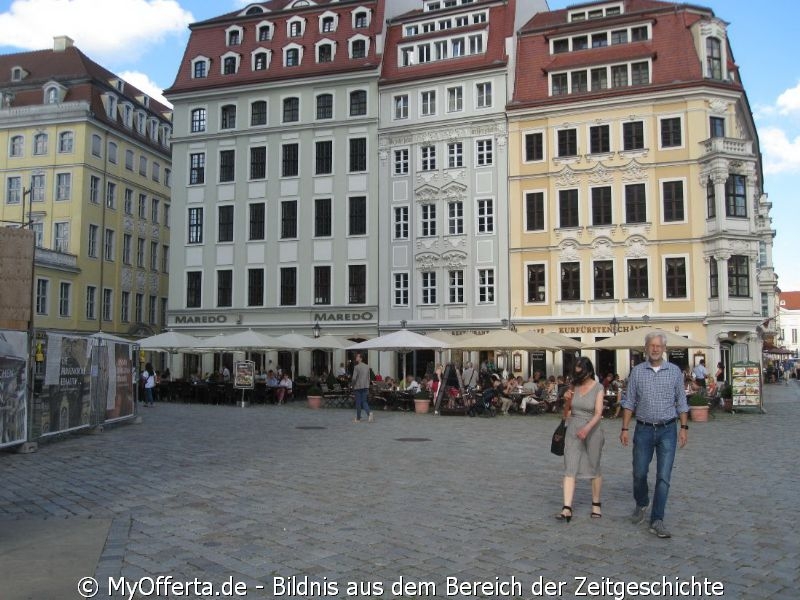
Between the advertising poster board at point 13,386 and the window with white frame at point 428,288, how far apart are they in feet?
86.6

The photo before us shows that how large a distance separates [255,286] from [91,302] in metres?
13.4

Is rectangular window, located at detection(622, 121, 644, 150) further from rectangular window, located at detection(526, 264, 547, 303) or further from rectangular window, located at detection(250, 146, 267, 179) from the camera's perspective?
rectangular window, located at detection(250, 146, 267, 179)

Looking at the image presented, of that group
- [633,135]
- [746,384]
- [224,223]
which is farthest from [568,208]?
[224,223]

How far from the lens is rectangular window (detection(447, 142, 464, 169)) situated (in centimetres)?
3928

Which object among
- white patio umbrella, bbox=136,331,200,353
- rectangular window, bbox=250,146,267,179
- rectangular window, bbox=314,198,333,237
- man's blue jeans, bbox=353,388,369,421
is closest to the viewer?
man's blue jeans, bbox=353,388,369,421

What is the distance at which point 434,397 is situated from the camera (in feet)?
86.6

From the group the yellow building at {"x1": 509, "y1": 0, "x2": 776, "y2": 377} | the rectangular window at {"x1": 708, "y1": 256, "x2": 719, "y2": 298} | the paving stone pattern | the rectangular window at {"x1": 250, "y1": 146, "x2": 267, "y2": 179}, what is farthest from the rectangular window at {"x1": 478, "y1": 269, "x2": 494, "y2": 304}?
the paving stone pattern

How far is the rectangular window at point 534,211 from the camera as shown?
124 feet

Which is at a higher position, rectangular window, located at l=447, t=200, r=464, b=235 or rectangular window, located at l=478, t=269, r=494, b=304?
rectangular window, located at l=447, t=200, r=464, b=235

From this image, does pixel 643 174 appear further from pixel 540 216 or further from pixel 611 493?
pixel 611 493

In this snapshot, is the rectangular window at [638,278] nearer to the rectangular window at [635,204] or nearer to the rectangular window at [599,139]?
the rectangular window at [635,204]

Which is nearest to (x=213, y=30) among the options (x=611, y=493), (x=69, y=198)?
(x=69, y=198)

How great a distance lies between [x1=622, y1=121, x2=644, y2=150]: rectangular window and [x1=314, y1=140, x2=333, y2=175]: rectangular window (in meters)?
14.9

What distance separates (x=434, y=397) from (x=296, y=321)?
16.1 m
